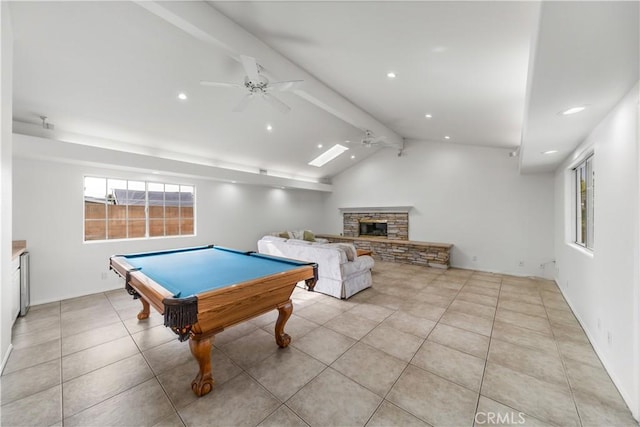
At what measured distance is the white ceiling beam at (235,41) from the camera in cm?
225

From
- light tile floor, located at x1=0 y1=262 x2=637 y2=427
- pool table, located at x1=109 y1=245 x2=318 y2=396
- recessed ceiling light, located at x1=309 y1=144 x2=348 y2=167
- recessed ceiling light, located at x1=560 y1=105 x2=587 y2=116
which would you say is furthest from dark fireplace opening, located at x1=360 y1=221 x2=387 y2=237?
recessed ceiling light, located at x1=560 y1=105 x2=587 y2=116

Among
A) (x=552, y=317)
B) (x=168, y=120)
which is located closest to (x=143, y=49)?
(x=168, y=120)

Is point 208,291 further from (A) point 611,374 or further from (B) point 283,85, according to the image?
(A) point 611,374

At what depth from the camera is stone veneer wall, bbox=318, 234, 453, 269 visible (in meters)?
6.20

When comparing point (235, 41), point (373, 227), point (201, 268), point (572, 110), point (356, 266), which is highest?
point (235, 41)

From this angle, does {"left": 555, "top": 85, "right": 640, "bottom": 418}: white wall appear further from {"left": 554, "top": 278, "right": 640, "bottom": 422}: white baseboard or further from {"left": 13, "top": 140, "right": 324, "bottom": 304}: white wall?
{"left": 13, "top": 140, "right": 324, "bottom": 304}: white wall

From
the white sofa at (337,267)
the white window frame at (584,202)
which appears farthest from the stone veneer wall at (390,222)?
the white window frame at (584,202)

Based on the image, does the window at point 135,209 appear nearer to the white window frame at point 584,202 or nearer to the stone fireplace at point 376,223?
the stone fireplace at point 376,223

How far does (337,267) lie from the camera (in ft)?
13.5

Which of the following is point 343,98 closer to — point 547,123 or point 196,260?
point 547,123

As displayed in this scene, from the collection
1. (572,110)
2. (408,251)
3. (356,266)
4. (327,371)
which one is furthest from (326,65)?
(408,251)

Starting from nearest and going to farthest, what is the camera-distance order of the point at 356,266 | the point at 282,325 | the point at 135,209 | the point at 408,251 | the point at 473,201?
the point at 282,325, the point at 356,266, the point at 135,209, the point at 473,201, the point at 408,251

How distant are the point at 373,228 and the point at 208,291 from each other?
22.8 feet

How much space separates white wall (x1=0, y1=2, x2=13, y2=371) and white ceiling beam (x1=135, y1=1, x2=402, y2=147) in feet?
4.09
